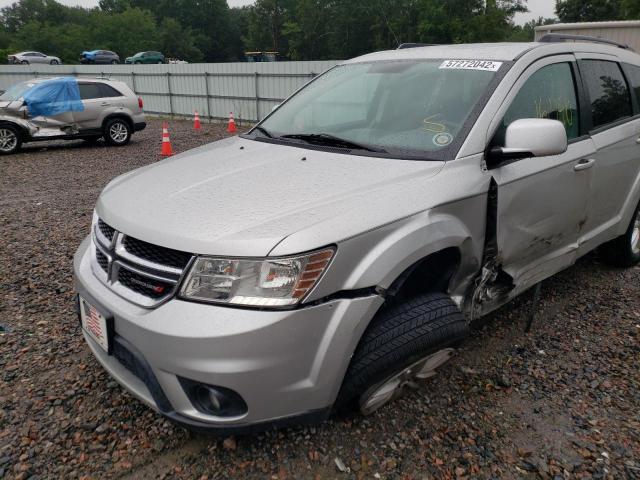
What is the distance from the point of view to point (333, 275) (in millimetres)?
1774

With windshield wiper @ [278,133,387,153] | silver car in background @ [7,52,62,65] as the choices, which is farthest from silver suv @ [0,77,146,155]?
silver car in background @ [7,52,62,65]

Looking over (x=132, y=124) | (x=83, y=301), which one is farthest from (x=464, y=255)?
(x=132, y=124)

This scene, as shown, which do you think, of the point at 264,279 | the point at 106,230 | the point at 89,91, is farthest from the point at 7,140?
the point at 264,279

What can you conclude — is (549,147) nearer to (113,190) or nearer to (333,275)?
(333,275)

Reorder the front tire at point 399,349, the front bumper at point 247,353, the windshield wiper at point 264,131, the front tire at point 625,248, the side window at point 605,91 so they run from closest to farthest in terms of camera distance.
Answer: the front bumper at point 247,353
the front tire at point 399,349
the windshield wiper at point 264,131
the side window at point 605,91
the front tire at point 625,248

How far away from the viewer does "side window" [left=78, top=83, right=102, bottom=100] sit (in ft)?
36.1

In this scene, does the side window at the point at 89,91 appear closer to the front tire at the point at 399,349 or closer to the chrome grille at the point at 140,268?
the chrome grille at the point at 140,268

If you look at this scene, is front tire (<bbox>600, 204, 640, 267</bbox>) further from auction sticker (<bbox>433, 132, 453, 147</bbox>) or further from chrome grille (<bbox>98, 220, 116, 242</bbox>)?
chrome grille (<bbox>98, 220, 116, 242</bbox>)

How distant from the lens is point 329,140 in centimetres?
268

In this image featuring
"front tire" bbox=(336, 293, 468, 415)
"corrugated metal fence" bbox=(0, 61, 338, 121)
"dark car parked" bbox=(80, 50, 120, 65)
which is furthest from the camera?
"dark car parked" bbox=(80, 50, 120, 65)

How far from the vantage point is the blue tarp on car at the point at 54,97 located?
10422 mm

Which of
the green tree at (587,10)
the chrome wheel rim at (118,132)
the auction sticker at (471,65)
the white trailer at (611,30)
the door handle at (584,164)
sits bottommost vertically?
the chrome wheel rim at (118,132)

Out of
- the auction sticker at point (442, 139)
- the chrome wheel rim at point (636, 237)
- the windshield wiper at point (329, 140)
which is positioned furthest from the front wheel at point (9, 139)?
the chrome wheel rim at point (636, 237)

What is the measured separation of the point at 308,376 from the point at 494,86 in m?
1.74
